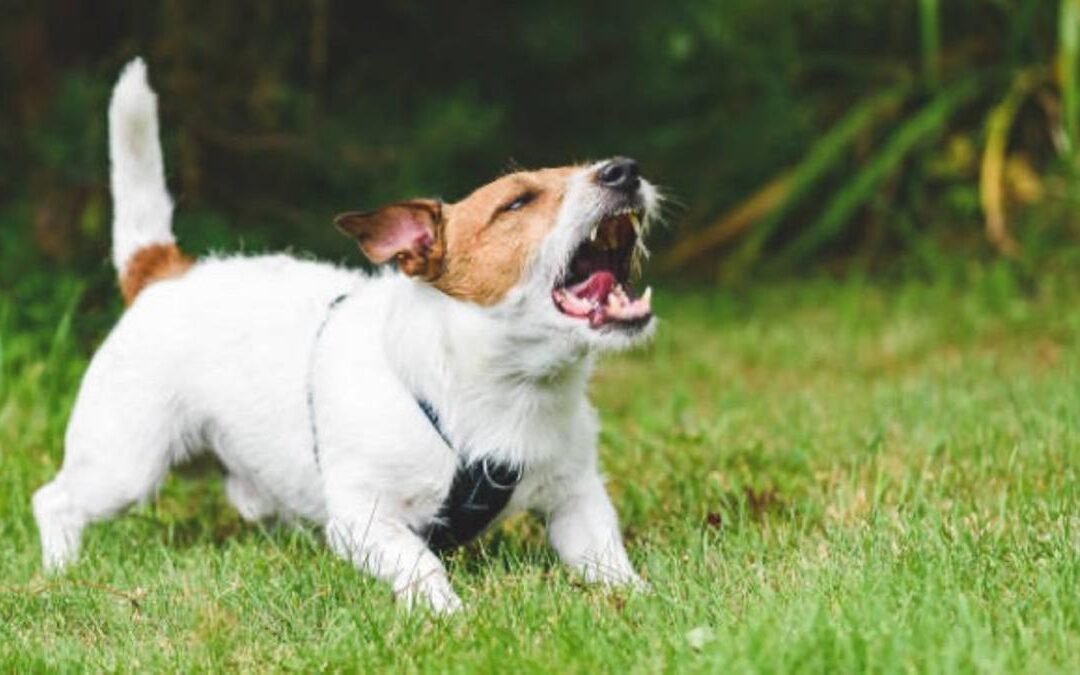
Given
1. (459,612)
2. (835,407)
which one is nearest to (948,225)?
(835,407)

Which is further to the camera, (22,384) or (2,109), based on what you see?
(2,109)

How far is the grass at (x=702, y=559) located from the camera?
3.09m

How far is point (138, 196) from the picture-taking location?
15.9 ft

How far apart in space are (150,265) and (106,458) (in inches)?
23.4

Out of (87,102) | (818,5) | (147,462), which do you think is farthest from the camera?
(818,5)

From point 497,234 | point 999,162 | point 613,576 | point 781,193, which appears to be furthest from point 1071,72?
point 613,576

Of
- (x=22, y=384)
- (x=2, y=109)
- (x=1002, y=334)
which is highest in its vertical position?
(x=2, y=109)

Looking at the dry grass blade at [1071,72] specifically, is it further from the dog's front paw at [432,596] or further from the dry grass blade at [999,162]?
the dog's front paw at [432,596]

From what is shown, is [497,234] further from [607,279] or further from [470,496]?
[470,496]

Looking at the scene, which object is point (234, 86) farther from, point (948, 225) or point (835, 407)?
point (948, 225)

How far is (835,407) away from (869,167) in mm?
3237

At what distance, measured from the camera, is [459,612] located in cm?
348

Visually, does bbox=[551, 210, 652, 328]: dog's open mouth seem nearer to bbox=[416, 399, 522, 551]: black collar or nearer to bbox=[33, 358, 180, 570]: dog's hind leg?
bbox=[416, 399, 522, 551]: black collar

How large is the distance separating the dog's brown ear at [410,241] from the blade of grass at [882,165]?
16.5ft
